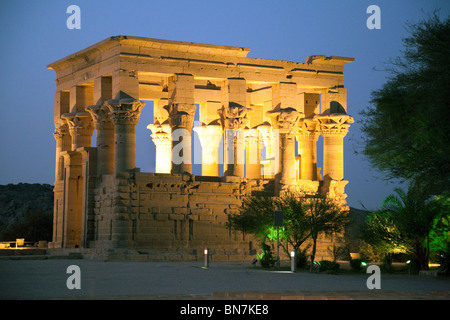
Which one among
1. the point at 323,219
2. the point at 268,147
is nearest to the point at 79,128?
the point at 268,147

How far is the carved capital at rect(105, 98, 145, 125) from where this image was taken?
37881mm

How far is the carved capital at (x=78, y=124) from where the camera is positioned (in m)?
42.3

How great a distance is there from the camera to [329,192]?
42969 mm

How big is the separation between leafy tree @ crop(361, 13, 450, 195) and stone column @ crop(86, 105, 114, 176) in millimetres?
16712

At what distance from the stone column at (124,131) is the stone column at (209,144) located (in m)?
6.71

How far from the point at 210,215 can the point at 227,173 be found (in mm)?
2715

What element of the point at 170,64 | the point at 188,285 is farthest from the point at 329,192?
the point at 188,285

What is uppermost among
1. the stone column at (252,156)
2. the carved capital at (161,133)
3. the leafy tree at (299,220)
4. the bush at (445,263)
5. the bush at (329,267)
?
the carved capital at (161,133)

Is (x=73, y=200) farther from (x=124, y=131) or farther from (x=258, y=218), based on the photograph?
(x=258, y=218)

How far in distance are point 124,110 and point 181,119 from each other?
2.86 meters

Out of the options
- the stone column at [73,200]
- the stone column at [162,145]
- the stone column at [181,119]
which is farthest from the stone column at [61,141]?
the stone column at [181,119]

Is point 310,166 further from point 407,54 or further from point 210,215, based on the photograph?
point 407,54

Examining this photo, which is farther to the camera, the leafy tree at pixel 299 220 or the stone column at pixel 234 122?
the stone column at pixel 234 122

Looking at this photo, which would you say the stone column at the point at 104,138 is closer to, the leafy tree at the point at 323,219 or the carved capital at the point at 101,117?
the carved capital at the point at 101,117
